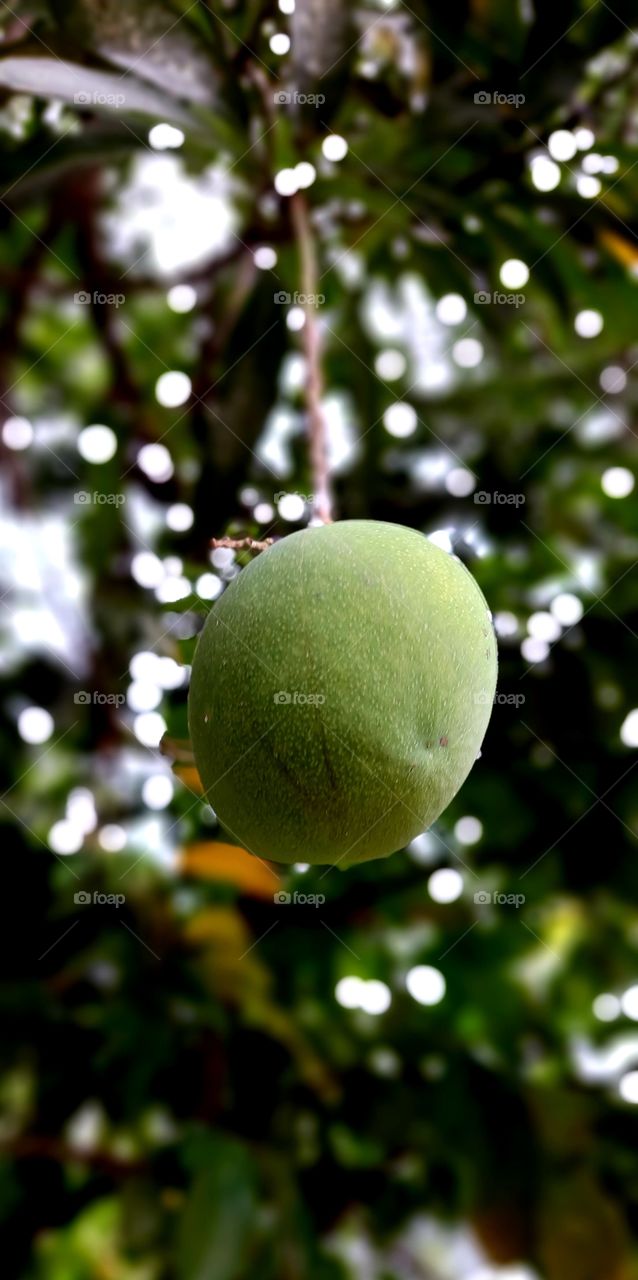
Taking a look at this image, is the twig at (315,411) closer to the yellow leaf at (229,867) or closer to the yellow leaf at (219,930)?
the yellow leaf at (229,867)

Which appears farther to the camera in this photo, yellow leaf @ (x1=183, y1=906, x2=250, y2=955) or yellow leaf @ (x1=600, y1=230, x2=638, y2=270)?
yellow leaf @ (x1=183, y1=906, x2=250, y2=955)

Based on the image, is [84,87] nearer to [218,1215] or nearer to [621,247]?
[621,247]

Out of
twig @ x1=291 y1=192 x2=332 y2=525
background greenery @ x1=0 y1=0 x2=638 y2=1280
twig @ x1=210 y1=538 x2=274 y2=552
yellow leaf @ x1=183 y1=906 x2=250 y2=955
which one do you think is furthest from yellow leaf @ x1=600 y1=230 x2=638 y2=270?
yellow leaf @ x1=183 y1=906 x2=250 y2=955

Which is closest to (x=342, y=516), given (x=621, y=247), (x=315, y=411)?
(x=621, y=247)

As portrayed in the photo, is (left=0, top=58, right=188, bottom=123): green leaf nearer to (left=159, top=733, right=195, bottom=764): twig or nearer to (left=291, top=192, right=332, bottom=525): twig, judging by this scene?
(left=291, top=192, right=332, bottom=525): twig

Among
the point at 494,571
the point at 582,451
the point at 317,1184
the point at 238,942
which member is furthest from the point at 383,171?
the point at 317,1184

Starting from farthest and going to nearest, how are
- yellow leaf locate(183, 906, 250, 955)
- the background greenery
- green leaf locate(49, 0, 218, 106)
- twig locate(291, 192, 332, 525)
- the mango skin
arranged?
yellow leaf locate(183, 906, 250, 955)
the background greenery
green leaf locate(49, 0, 218, 106)
twig locate(291, 192, 332, 525)
the mango skin

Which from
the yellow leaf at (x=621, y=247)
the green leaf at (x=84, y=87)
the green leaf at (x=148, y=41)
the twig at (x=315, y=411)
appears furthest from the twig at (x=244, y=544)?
the yellow leaf at (x=621, y=247)
